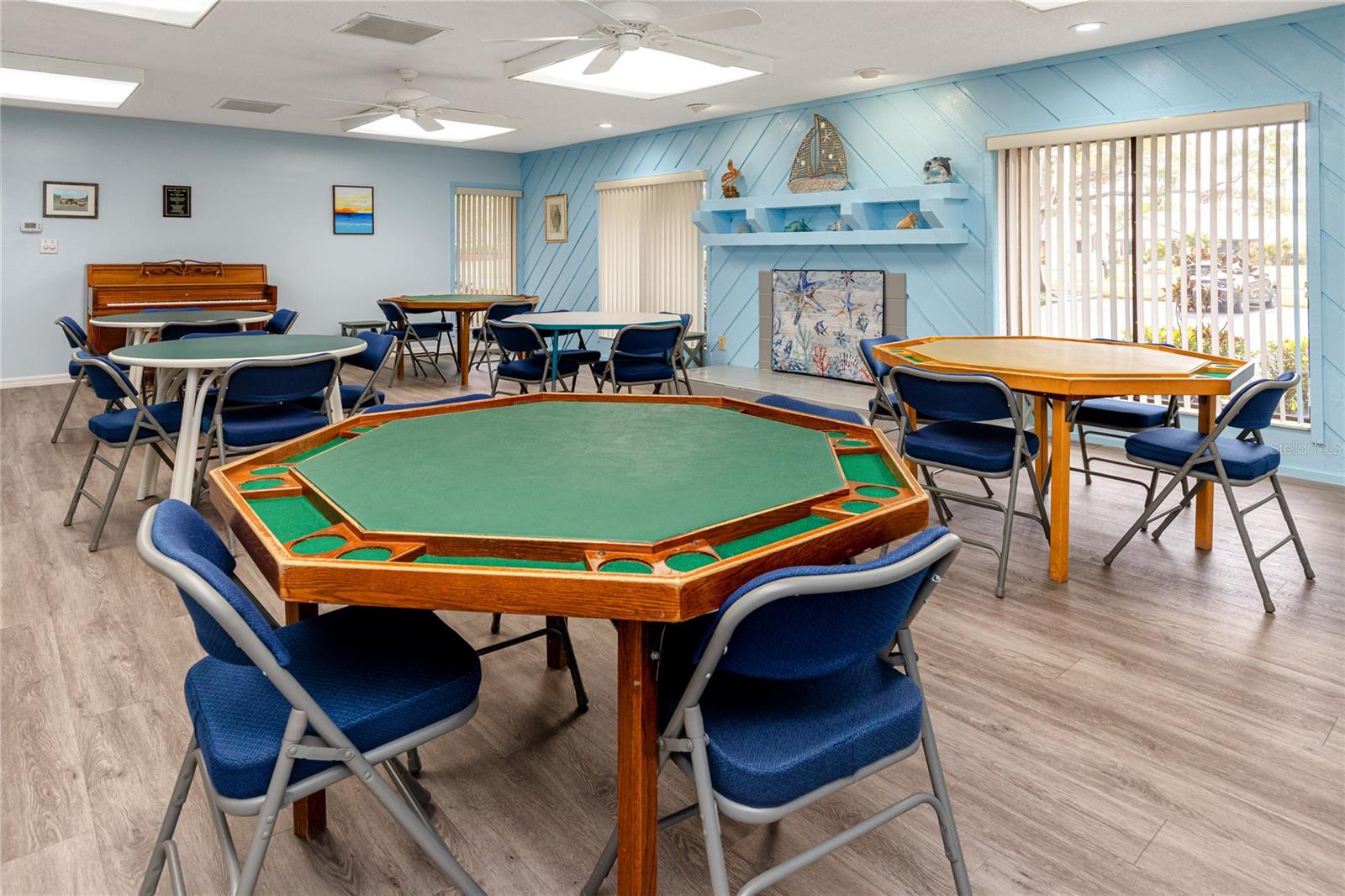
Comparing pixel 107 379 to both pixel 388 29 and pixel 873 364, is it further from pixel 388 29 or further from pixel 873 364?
pixel 873 364

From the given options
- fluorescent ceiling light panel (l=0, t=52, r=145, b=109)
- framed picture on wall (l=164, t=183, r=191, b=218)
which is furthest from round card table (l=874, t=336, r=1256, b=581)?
framed picture on wall (l=164, t=183, r=191, b=218)

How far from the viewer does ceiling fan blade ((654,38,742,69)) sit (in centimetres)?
458

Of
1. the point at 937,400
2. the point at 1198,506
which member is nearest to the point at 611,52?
the point at 937,400

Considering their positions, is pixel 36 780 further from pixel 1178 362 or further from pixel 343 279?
pixel 343 279

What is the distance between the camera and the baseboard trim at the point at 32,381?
822cm

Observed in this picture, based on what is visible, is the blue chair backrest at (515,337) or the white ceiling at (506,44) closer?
the white ceiling at (506,44)

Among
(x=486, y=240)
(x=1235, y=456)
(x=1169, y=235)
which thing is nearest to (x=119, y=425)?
(x=1235, y=456)

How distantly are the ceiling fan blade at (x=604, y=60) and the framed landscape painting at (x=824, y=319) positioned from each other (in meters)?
3.15

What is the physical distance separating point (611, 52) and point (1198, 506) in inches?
139

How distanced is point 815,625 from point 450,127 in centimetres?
785

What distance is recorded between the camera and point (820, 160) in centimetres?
737

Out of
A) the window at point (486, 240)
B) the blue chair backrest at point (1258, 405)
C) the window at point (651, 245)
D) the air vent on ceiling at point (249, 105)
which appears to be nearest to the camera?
the blue chair backrest at point (1258, 405)

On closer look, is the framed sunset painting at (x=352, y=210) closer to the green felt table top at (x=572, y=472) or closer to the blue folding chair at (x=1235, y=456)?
the green felt table top at (x=572, y=472)

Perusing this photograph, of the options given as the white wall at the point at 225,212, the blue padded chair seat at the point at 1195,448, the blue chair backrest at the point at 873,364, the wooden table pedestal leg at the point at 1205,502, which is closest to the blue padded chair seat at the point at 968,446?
the blue padded chair seat at the point at 1195,448
